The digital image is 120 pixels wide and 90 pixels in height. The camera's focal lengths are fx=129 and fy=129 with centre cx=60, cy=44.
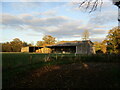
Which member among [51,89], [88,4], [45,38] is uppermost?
[45,38]

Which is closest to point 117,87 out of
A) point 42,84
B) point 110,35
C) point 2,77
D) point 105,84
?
point 105,84

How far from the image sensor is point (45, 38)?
3118 inches

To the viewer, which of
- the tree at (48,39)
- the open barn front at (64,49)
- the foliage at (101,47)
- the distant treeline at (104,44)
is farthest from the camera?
the tree at (48,39)

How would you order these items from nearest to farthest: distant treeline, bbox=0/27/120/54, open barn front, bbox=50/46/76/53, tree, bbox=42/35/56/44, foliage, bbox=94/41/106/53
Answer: distant treeline, bbox=0/27/120/54, foliage, bbox=94/41/106/53, open barn front, bbox=50/46/76/53, tree, bbox=42/35/56/44

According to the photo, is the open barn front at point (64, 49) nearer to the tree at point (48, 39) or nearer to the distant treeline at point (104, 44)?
the distant treeline at point (104, 44)

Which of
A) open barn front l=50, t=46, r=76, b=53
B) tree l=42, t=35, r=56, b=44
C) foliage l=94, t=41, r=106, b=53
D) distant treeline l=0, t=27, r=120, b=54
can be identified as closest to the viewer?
distant treeline l=0, t=27, r=120, b=54

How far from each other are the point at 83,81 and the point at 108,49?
98.7 ft

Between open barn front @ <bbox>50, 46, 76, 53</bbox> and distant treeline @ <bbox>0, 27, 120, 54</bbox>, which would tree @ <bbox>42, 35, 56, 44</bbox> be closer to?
distant treeline @ <bbox>0, 27, 120, 54</bbox>

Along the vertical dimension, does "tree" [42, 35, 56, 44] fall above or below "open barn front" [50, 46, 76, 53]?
above

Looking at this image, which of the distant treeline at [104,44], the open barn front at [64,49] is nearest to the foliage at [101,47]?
the distant treeline at [104,44]

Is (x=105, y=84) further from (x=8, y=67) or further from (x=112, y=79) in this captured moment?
(x=8, y=67)

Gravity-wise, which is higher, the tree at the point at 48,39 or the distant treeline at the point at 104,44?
the tree at the point at 48,39

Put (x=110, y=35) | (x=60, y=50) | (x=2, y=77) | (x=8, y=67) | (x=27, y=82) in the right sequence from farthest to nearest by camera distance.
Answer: (x=60, y=50) → (x=110, y=35) → (x=8, y=67) → (x=2, y=77) → (x=27, y=82)

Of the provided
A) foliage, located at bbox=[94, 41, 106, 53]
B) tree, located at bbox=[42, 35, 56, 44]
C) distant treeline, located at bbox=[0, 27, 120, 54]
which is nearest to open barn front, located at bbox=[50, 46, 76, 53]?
foliage, located at bbox=[94, 41, 106, 53]
